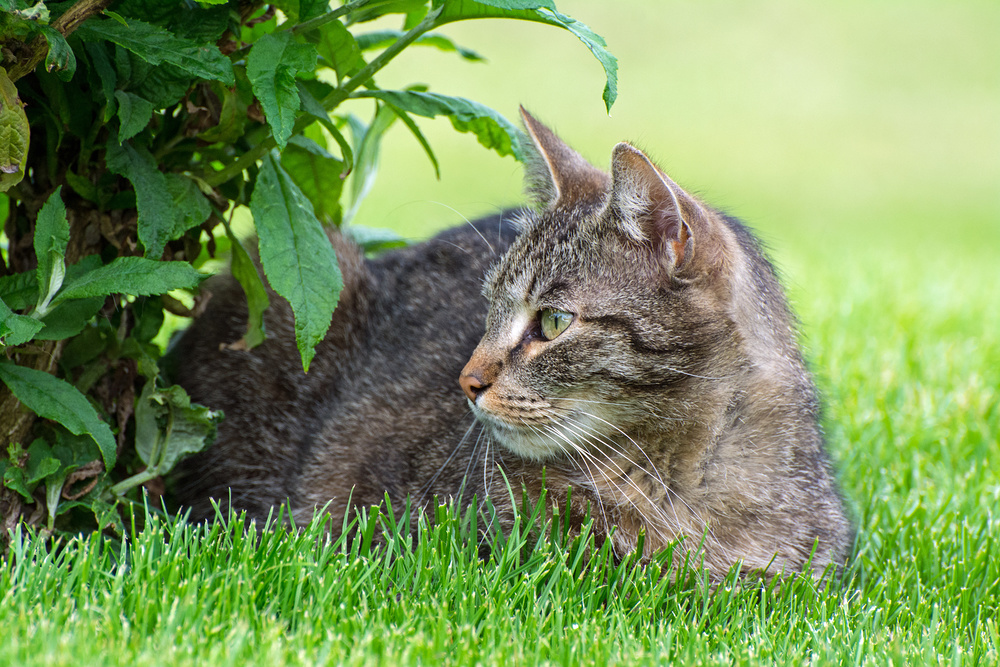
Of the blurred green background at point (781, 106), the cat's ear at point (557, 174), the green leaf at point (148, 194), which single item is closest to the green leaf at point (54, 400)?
the green leaf at point (148, 194)

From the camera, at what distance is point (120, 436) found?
2.52m

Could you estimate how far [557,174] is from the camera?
262 cm

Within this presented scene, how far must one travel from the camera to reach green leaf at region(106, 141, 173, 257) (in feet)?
6.91

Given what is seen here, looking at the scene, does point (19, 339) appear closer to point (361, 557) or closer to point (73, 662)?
point (73, 662)

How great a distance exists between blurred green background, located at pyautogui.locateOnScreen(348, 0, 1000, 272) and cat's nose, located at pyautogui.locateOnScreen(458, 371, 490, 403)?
7.35 metres

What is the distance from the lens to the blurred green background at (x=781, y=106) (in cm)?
1311

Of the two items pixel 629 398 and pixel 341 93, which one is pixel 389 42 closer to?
pixel 341 93

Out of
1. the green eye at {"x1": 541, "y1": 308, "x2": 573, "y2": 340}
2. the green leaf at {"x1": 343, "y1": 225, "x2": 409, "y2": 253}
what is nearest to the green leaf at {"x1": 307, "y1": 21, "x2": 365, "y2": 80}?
the green eye at {"x1": 541, "y1": 308, "x2": 573, "y2": 340}

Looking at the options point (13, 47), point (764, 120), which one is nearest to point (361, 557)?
point (13, 47)

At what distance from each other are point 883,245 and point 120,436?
8.60m

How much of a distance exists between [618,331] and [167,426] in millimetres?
1151

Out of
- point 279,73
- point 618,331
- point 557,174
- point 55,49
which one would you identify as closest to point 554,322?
point 618,331

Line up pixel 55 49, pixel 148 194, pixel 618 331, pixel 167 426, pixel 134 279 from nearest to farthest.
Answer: pixel 55 49
pixel 134 279
pixel 148 194
pixel 618 331
pixel 167 426

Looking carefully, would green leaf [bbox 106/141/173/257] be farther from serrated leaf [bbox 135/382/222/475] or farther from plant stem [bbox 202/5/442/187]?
serrated leaf [bbox 135/382/222/475]
